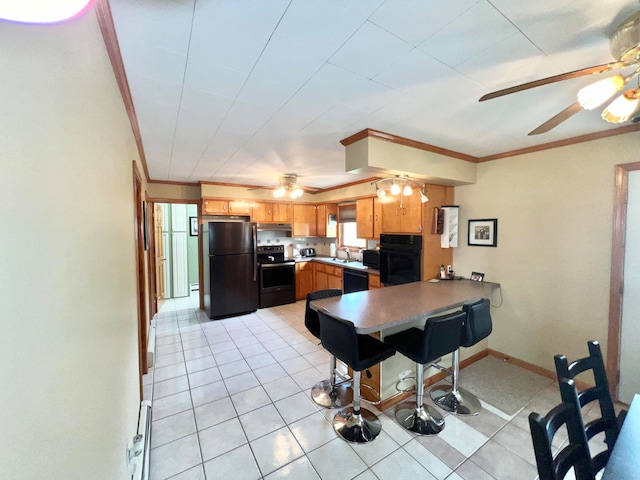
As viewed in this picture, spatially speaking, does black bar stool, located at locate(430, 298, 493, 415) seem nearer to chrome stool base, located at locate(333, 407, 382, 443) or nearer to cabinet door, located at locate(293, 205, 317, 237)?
chrome stool base, located at locate(333, 407, 382, 443)

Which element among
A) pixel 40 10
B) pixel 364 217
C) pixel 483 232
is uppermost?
pixel 40 10

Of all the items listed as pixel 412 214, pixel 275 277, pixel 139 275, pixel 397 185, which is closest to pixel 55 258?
pixel 139 275

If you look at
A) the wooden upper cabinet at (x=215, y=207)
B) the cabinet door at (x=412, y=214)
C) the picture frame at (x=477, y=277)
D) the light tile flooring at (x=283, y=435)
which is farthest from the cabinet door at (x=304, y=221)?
the picture frame at (x=477, y=277)

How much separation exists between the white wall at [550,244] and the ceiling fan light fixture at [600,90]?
1.77 meters

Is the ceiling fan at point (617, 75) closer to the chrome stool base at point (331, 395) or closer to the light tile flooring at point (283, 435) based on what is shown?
the light tile flooring at point (283, 435)

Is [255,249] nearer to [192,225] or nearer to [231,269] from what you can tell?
[231,269]

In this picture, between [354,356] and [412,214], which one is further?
[412,214]

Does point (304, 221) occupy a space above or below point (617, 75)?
below

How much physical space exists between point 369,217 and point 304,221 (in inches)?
71.5

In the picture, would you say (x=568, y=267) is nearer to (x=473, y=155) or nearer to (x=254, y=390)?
(x=473, y=155)

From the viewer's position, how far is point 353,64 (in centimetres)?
139

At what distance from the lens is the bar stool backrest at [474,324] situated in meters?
2.18

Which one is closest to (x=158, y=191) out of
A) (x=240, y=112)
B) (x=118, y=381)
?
(x=240, y=112)

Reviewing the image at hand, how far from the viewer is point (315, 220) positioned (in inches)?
Answer: 236
